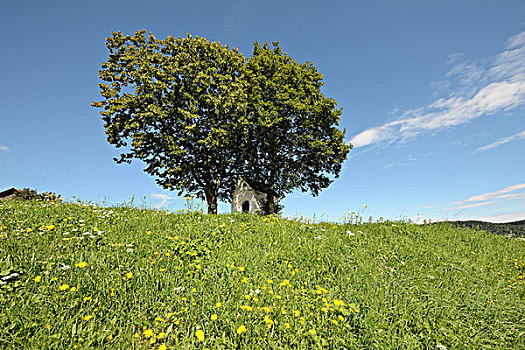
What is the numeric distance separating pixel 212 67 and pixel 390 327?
61.4 feet

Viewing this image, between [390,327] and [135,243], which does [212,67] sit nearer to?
[135,243]

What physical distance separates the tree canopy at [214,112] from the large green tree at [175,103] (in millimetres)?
64

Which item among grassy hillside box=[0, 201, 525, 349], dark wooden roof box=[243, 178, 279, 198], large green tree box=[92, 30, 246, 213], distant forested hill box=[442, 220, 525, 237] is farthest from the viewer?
dark wooden roof box=[243, 178, 279, 198]

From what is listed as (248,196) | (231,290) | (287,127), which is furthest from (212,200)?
(231,290)

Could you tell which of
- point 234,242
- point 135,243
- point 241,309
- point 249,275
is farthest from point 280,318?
point 135,243

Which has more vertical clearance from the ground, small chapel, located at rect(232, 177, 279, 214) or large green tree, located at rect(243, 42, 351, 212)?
large green tree, located at rect(243, 42, 351, 212)

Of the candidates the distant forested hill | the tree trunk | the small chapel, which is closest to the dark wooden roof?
the small chapel

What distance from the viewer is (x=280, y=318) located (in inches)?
165

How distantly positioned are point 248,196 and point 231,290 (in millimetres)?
16532

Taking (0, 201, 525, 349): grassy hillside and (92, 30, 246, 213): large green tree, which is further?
(92, 30, 246, 213): large green tree

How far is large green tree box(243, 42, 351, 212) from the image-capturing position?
62.1 ft

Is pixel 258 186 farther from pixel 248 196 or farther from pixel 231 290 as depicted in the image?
pixel 231 290

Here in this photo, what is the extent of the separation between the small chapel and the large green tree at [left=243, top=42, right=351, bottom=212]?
60 centimetres

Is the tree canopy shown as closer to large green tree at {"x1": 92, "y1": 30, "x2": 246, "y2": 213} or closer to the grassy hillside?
large green tree at {"x1": 92, "y1": 30, "x2": 246, "y2": 213}
